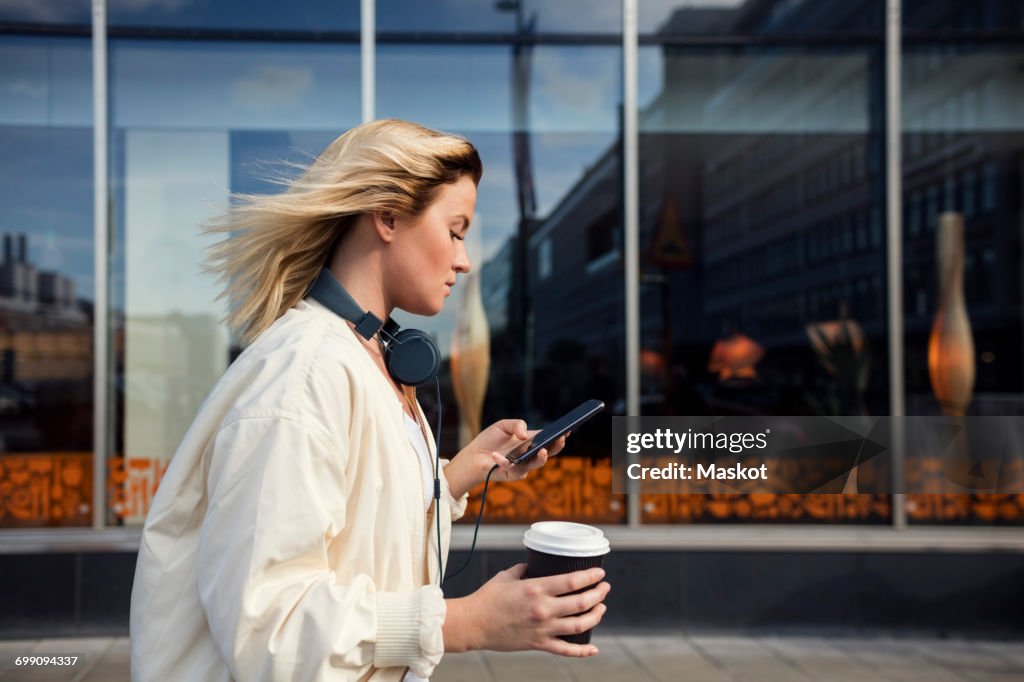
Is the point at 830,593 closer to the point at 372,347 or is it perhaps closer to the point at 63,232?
the point at 372,347

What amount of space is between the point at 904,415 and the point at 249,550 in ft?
18.2

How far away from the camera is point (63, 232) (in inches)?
222

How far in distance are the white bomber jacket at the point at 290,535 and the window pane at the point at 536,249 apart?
14.8ft

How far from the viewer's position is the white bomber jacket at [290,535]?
3.71ft

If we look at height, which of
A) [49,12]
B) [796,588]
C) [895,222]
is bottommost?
[796,588]

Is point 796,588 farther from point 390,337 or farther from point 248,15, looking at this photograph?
point 248,15

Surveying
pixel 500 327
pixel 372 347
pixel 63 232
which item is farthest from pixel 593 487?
pixel 372 347

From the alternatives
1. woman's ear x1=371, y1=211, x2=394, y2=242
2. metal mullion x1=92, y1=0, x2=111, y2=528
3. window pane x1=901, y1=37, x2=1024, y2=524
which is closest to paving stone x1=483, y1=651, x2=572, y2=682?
metal mullion x1=92, y1=0, x2=111, y2=528

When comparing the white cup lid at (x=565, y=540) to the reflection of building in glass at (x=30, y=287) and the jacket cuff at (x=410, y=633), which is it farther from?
the reflection of building in glass at (x=30, y=287)

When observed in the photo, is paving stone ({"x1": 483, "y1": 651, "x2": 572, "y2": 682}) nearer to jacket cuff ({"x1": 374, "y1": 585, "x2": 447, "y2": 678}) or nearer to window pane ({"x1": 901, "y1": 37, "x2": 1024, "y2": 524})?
window pane ({"x1": 901, "y1": 37, "x2": 1024, "y2": 524})

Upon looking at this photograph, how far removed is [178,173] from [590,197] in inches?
115

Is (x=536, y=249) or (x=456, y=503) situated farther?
(x=536, y=249)

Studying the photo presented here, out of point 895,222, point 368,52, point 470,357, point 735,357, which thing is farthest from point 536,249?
point 895,222

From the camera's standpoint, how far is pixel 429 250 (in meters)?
1.47
